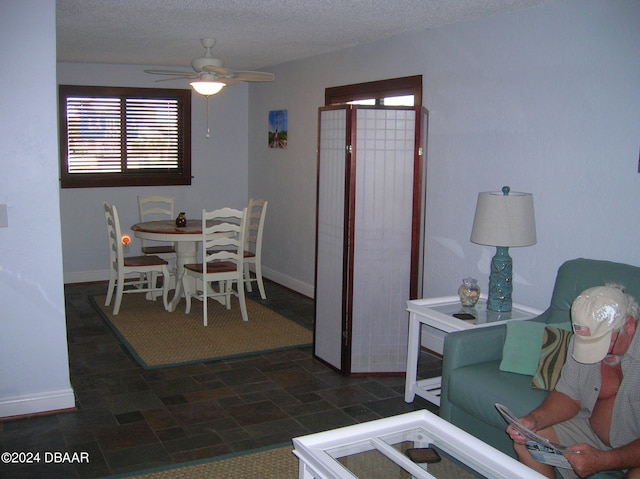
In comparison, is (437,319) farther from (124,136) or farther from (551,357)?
(124,136)

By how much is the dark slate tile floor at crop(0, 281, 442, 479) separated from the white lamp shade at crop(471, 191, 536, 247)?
111 cm

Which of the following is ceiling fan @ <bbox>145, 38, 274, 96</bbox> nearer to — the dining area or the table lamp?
the dining area

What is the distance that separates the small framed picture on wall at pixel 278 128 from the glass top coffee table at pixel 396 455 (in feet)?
16.2

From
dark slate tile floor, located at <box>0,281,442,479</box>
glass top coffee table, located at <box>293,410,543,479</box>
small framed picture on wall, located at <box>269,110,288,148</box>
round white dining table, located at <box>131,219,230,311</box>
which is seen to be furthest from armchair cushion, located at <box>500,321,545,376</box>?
small framed picture on wall, located at <box>269,110,288,148</box>

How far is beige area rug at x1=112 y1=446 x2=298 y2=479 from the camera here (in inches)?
118

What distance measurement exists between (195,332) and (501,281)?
263 cm

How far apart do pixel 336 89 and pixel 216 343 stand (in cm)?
257

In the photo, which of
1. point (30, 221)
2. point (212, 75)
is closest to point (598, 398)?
point (30, 221)

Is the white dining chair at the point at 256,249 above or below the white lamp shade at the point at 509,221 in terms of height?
below

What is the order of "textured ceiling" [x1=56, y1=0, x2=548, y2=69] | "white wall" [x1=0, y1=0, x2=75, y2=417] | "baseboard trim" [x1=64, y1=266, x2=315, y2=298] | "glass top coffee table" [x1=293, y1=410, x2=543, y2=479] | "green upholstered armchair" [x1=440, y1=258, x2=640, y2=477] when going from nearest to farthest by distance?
"glass top coffee table" [x1=293, y1=410, x2=543, y2=479]
"green upholstered armchair" [x1=440, y1=258, x2=640, y2=477]
"white wall" [x1=0, y1=0, x2=75, y2=417]
"textured ceiling" [x1=56, y1=0, x2=548, y2=69]
"baseboard trim" [x1=64, y1=266, x2=315, y2=298]

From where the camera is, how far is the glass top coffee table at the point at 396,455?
2.13 m

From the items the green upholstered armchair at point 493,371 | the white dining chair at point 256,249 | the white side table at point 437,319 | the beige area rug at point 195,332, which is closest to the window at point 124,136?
the white dining chair at point 256,249

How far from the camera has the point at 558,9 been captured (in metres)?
3.65

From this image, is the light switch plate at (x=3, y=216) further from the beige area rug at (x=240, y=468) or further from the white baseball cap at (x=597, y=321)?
the white baseball cap at (x=597, y=321)
